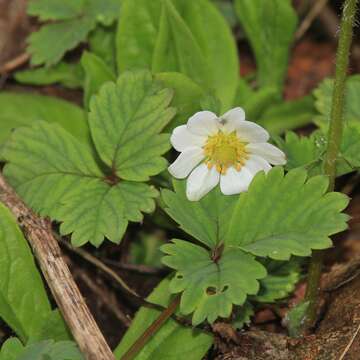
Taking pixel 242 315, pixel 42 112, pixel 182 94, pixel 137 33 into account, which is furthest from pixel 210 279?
pixel 42 112

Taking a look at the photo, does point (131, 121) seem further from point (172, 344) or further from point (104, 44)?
point (104, 44)

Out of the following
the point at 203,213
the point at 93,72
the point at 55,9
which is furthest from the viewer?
the point at 55,9

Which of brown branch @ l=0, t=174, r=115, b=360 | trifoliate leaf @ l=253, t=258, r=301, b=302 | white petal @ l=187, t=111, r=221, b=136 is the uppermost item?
white petal @ l=187, t=111, r=221, b=136

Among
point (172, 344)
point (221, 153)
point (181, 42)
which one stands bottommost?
point (172, 344)

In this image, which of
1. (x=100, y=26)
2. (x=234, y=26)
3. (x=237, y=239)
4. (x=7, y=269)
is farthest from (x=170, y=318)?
(x=234, y=26)

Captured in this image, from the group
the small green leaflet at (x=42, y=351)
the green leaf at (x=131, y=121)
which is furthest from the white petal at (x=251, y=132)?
the small green leaflet at (x=42, y=351)

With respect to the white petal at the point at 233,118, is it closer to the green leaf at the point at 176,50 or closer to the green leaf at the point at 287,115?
the green leaf at the point at 176,50

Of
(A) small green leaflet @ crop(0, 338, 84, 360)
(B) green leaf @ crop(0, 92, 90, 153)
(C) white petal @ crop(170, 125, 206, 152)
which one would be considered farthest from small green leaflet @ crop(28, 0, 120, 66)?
(A) small green leaflet @ crop(0, 338, 84, 360)

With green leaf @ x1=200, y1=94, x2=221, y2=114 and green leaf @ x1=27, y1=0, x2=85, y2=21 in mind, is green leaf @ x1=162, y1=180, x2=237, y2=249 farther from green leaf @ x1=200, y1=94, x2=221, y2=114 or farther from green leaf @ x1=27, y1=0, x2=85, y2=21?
green leaf @ x1=27, y1=0, x2=85, y2=21
